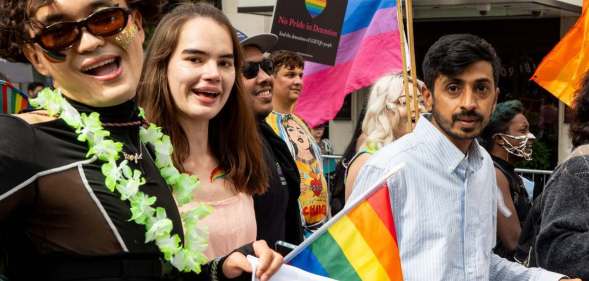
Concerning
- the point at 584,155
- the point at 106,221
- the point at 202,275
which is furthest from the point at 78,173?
the point at 584,155

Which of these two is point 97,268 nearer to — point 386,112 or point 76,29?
point 76,29

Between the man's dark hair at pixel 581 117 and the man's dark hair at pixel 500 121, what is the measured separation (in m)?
2.65

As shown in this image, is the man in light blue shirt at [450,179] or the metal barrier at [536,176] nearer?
the man in light blue shirt at [450,179]

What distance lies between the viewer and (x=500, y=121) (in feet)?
20.8

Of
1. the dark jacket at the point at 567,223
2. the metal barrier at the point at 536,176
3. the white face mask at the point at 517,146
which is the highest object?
the dark jacket at the point at 567,223

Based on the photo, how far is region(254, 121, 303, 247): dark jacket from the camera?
2.93 m

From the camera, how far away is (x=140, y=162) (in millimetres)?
2127

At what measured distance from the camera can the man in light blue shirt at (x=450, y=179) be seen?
2.94m

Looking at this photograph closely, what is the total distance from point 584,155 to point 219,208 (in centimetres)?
150

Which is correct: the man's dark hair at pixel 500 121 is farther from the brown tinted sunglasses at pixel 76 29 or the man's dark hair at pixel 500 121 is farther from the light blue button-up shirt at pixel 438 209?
the brown tinted sunglasses at pixel 76 29

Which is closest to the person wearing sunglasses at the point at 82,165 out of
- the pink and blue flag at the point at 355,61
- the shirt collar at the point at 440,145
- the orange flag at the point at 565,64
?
the shirt collar at the point at 440,145

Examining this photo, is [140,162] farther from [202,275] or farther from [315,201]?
[315,201]

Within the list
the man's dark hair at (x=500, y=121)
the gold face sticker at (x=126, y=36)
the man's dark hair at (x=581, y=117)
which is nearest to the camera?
the gold face sticker at (x=126, y=36)

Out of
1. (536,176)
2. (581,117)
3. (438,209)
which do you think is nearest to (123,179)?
(438,209)
